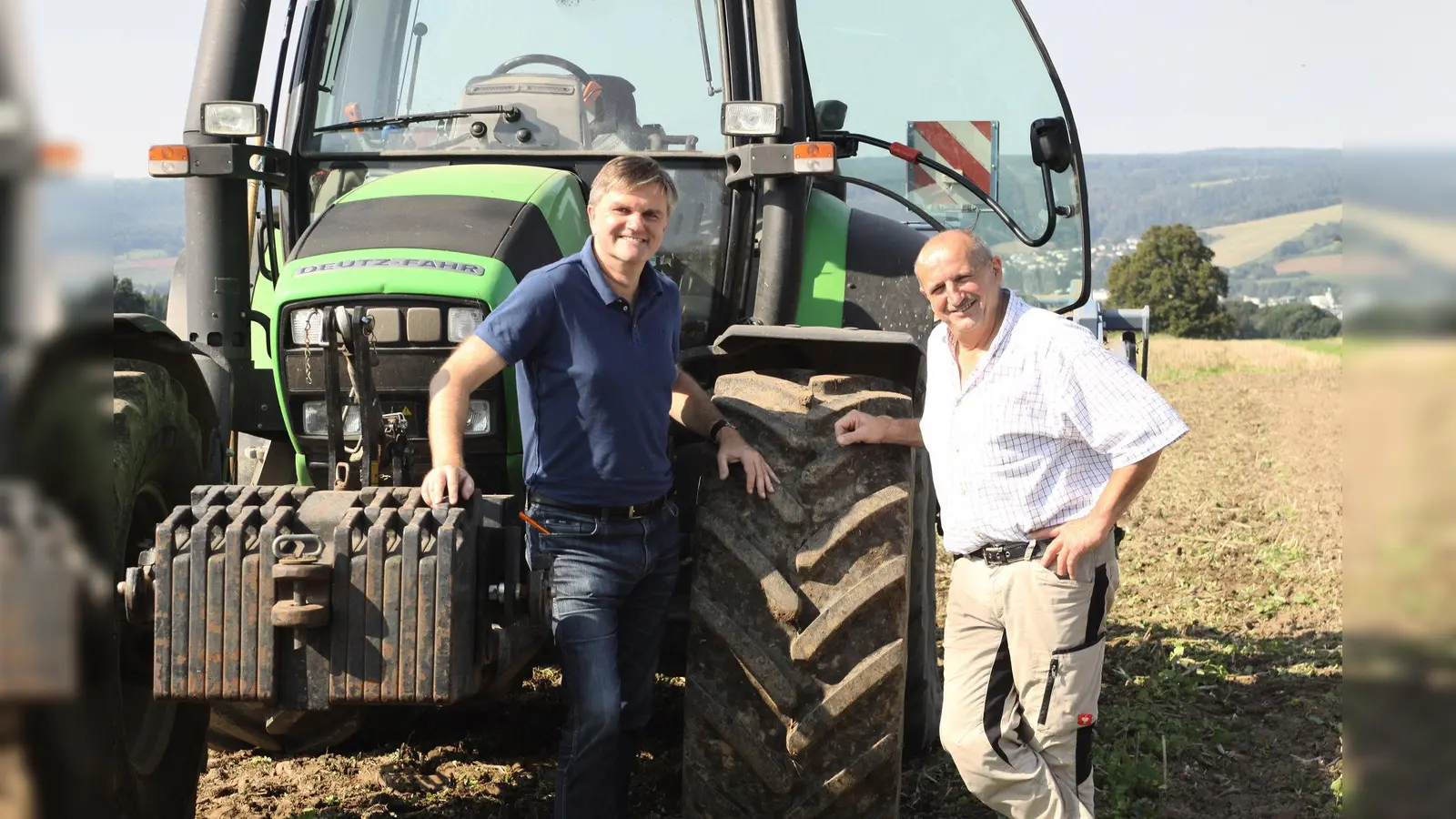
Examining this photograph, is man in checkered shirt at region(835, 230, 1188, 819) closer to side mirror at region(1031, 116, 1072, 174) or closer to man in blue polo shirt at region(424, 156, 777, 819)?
man in blue polo shirt at region(424, 156, 777, 819)

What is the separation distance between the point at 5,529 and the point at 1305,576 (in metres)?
7.80

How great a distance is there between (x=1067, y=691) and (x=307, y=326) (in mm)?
2156

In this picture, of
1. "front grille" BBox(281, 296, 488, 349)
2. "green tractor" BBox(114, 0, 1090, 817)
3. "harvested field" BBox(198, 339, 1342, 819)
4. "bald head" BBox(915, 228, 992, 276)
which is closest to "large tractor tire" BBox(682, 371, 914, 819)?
"green tractor" BBox(114, 0, 1090, 817)

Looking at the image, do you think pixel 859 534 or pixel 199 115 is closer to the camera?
pixel 859 534

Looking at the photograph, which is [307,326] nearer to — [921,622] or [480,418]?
[480,418]

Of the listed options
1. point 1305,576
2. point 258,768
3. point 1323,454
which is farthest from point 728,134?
point 1323,454

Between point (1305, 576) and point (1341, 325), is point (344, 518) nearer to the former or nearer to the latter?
point (1341, 325)

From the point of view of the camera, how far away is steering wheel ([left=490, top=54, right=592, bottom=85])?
171 inches

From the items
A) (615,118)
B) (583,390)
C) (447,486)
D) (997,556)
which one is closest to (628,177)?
(583,390)

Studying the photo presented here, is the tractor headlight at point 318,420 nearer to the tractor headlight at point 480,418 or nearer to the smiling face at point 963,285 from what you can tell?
the tractor headlight at point 480,418

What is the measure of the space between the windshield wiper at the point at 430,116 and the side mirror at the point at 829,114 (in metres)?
1.03

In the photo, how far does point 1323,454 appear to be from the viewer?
1329cm

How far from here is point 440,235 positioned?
12.1ft

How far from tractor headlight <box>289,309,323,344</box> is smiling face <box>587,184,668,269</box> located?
780 mm
